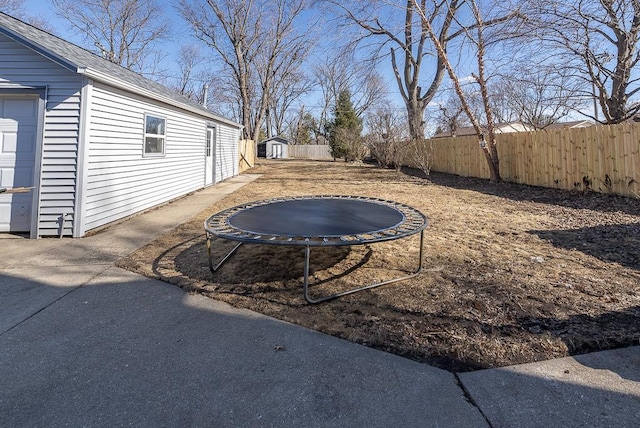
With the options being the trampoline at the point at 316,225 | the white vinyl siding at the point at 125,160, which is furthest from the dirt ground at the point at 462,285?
the white vinyl siding at the point at 125,160

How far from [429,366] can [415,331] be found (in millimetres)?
363

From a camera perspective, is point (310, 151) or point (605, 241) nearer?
point (605, 241)

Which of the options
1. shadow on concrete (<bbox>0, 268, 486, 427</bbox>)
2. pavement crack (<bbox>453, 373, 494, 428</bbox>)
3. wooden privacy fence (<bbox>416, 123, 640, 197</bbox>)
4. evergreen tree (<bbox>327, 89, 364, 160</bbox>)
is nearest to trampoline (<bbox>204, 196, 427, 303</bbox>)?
shadow on concrete (<bbox>0, 268, 486, 427</bbox>)

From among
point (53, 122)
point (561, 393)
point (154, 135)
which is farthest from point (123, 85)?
point (561, 393)

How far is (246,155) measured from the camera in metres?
19.0

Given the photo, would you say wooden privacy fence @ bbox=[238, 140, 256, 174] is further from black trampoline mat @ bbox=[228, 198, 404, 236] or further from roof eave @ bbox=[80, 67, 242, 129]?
black trampoline mat @ bbox=[228, 198, 404, 236]

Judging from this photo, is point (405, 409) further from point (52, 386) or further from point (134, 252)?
point (134, 252)

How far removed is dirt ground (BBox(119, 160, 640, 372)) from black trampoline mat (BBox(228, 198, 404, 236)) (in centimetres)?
50

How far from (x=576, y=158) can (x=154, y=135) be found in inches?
382

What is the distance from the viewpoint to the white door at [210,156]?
11.1m

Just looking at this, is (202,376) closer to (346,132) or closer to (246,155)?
(246,155)

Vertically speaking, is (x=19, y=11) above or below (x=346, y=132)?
above

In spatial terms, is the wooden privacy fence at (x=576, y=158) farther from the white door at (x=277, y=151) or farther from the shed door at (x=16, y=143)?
the white door at (x=277, y=151)

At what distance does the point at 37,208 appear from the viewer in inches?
189
